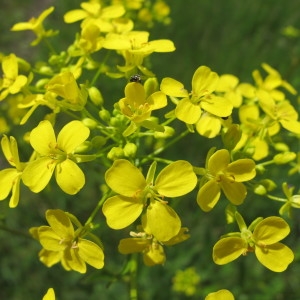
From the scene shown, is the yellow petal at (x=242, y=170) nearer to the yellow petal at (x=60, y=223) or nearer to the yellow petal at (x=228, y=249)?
the yellow petal at (x=228, y=249)

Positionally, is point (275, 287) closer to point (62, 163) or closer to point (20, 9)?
point (62, 163)

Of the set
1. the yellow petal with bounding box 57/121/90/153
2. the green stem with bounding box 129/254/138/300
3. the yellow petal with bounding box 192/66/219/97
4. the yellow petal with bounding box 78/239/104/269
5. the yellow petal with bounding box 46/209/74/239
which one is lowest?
the green stem with bounding box 129/254/138/300

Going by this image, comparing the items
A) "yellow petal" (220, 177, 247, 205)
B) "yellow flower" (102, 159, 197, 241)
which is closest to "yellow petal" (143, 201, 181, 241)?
"yellow flower" (102, 159, 197, 241)

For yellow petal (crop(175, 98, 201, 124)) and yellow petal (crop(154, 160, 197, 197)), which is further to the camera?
yellow petal (crop(175, 98, 201, 124))

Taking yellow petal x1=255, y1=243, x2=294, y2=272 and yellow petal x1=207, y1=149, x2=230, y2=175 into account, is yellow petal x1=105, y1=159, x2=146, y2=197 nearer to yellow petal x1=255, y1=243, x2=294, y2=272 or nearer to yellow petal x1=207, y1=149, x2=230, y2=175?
yellow petal x1=207, y1=149, x2=230, y2=175

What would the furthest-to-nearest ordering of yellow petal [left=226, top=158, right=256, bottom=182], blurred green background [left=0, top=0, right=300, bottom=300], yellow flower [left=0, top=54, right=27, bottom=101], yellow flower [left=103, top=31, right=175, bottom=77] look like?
blurred green background [left=0, top=0, right=300, bottom=300] → yellow flower [left=0, top=54, right=27, bottom=101] → yellow flower [left=103, top=31, right=175, bottom=77] → yellow petal [left=226, top=158, right=256, bottom=182]

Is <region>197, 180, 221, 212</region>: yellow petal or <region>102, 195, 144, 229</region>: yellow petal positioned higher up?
<region>197, 180, 221, 212</region>: yellow petal

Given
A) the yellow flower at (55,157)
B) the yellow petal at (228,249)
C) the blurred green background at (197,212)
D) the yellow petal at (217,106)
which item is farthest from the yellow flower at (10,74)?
the yellow petal at (228,249)
